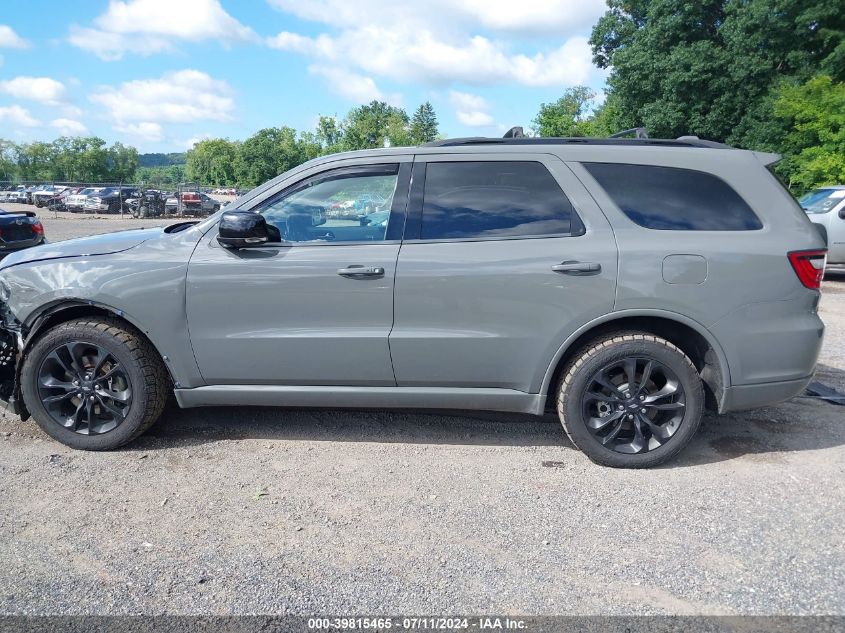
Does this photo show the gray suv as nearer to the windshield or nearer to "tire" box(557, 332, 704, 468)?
"tire" box(557, 332, 704, 468)

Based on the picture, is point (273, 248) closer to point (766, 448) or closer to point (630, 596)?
point (630, 596)

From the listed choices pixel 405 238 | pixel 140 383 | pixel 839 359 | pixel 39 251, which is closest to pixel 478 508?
pixel 405 238

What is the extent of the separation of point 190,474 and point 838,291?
1071 centimetres

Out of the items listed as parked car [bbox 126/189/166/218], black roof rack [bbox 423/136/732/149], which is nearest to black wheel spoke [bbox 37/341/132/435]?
black roof rack [bbox 423/136/732/149]

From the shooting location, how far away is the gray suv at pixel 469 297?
12.0 feet

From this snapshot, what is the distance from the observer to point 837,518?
3256 mm

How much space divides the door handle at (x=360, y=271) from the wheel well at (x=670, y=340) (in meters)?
1.17

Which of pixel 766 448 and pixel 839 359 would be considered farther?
pixel 839 359

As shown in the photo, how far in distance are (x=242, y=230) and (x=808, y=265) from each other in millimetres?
3177

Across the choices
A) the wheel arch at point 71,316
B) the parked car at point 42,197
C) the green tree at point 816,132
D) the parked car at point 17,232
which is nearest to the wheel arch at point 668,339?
the wheel arch at point 71,316

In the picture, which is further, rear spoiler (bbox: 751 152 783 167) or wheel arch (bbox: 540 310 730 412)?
rear spoiler (bbox: 751 152 783 167)

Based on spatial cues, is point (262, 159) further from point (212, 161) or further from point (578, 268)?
point (578, 268)

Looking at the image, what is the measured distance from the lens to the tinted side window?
3.74 meters

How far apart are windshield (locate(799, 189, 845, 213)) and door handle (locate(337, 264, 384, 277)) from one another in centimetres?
1070
